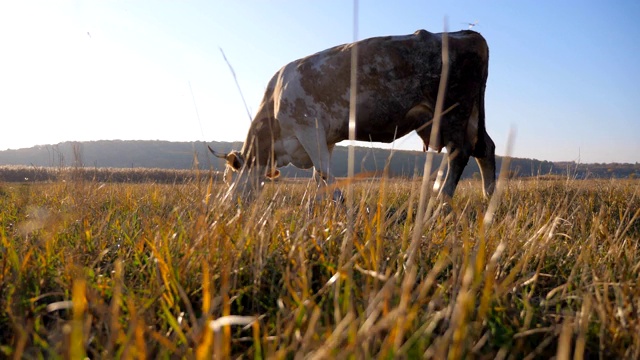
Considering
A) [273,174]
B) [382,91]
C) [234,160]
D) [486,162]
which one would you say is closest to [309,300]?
[273,174]

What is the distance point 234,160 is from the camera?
621cm

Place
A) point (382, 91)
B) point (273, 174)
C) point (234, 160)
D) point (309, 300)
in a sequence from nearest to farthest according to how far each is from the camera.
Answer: point (309, 300) → point (273, 174) → point (382, 91) → point (234, 160)

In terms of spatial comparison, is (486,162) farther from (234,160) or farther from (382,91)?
(234,160)

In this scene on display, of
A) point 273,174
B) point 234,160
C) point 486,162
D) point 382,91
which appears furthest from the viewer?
point 486,162

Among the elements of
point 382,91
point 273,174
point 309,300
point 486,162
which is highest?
point 382,91

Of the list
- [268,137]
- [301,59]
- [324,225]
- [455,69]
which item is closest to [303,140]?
[268,137]

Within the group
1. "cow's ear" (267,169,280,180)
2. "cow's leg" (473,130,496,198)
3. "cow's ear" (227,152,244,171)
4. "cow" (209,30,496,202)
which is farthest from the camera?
"cow's leg" (473,130,496,198)

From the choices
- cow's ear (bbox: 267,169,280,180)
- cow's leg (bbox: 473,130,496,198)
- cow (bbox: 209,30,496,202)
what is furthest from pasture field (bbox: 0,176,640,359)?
cow's leg (bbox: 473,130,496,198)

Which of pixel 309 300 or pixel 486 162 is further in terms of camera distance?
pixel 486 162

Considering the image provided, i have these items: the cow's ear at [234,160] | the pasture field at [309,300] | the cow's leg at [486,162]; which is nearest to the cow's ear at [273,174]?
the pasture field at [309,300]

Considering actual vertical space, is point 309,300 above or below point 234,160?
below

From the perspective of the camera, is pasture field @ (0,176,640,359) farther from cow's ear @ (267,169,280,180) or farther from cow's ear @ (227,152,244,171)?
cow's ear @ (227,152,244,171)

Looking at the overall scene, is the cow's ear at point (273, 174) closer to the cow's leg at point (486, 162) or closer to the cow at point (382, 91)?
the cow at point (382, 91)

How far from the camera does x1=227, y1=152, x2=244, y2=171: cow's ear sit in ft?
20.3
